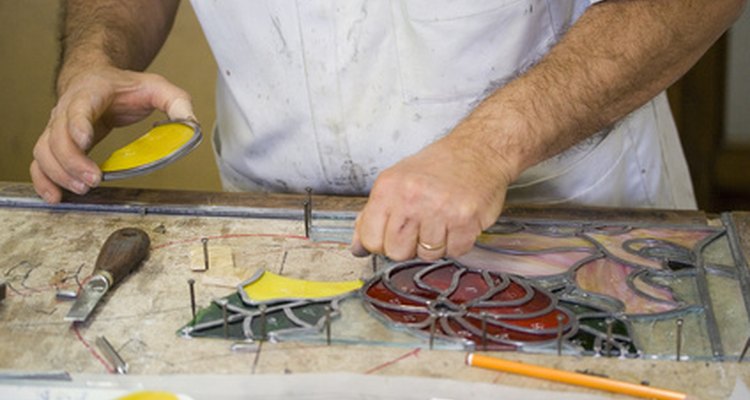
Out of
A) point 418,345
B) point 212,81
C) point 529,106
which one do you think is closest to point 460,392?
point 418,345

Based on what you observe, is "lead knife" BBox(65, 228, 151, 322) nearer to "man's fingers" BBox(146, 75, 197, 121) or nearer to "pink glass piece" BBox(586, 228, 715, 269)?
"man's fingers" BBox(146, 75, 197, 121)

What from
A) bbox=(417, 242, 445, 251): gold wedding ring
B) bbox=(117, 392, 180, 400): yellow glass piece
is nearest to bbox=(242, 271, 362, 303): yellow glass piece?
bbox=(417, 242, 445, 251): gold wedding ring

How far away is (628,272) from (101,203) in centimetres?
86

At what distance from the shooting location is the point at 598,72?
1.64m

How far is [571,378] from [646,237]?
448 millimetres

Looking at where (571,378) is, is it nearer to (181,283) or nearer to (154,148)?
(181,283)

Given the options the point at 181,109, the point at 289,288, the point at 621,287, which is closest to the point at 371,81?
the point at 181,109

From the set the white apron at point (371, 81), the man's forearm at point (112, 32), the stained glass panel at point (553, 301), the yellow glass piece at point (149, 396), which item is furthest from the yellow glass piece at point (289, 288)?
the man's forearm at point (112, 32)

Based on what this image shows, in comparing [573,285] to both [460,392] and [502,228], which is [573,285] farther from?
[460,392]

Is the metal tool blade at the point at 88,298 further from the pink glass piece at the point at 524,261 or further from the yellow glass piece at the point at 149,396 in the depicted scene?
the pink glass piece at the point at 524,261

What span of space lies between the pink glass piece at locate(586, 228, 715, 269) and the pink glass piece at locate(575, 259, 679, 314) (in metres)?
0.04

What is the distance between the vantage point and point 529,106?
1.60 m

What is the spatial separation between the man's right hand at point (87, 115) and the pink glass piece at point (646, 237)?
715 millimetres

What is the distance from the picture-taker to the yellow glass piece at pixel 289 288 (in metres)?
1.48
